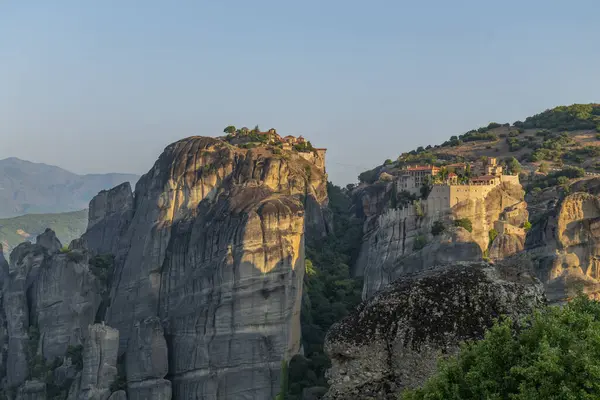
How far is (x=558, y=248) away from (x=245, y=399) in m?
18.7

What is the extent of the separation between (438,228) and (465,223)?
1604mm

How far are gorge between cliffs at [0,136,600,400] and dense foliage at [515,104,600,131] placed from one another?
37347 mm

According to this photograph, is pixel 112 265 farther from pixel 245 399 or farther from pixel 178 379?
pixel 245 399

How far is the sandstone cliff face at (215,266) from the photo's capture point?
174 ft

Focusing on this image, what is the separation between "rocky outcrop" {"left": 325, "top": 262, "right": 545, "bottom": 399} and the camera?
13750mm

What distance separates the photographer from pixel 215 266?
55.9 m

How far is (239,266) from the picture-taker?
5444cm

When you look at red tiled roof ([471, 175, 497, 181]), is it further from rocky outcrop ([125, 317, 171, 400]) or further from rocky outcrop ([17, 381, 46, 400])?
rocky outcrop ([17, 381, 46, 400])

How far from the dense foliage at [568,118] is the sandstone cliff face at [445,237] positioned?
151ft

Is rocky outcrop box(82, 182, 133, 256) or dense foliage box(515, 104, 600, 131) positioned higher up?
dense foliage box(515, 104, 600, 131)

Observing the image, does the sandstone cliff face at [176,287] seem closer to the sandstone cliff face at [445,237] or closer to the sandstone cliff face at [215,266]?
the sandstone cliff face at [215,266]


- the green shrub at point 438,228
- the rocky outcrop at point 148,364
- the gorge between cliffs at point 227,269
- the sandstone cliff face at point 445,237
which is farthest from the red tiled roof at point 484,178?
the rocky outcrop at point 148,364

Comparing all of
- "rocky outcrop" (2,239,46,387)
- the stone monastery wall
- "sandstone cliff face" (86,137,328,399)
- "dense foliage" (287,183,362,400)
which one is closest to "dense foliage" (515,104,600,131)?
"dense foliage" (287,183,362,400)

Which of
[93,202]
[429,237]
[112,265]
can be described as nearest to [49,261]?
[112,265]
